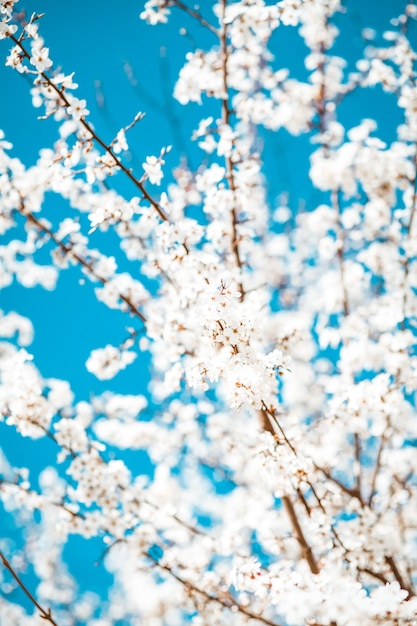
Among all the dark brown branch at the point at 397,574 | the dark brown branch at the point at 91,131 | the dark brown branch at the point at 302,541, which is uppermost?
the dark brown branch at the point at 91,131

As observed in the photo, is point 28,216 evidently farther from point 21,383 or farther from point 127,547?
point 127,547

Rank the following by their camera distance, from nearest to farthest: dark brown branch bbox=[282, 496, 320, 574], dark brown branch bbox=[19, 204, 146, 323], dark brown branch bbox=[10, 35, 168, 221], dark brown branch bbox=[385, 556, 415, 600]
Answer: dark brown branch bbox=[10, 35, 168, 221], dark brown branch bbox=[282, 496, 320, 574], dark brown branch bbox=[385, 556, 415, 600], dark brown branch bbox=[19, 204, 146, 323]

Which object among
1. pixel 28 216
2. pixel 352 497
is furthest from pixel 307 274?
pixel 28 216

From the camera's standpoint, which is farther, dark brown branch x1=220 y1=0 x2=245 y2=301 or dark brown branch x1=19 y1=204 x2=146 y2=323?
dark brown branch x1=19 y1=204 x2=146 y2=323

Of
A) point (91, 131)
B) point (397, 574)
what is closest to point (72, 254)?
point (91, 131)

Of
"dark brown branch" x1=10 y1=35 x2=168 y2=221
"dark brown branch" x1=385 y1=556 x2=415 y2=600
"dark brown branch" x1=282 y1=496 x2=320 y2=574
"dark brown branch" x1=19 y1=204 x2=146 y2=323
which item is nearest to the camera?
"dark brown branch" x1=10 y1=35 x2=168 y2=221

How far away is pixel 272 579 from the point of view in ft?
8.29

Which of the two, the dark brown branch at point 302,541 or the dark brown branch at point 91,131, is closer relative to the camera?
the dark brown branch at point 91,131

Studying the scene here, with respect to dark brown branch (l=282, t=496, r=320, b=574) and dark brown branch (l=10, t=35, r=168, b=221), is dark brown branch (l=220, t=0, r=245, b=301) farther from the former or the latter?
dark brown branch (l=282, t=496, r=320, b=574)

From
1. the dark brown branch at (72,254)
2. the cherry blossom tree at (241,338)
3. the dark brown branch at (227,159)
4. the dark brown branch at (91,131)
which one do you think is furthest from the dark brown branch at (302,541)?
the dark brown branch at (91,131)

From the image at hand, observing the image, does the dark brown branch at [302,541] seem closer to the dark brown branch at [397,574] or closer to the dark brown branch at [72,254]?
the dark brown branch at [397,574]

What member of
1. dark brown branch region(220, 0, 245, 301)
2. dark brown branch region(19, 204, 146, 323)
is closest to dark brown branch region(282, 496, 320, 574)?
dark brown branch region(220, 0, 245, 301)

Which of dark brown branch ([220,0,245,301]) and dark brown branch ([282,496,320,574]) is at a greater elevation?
dark brown branch ([220,0,245,301])

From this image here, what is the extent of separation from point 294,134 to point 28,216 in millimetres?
3138
